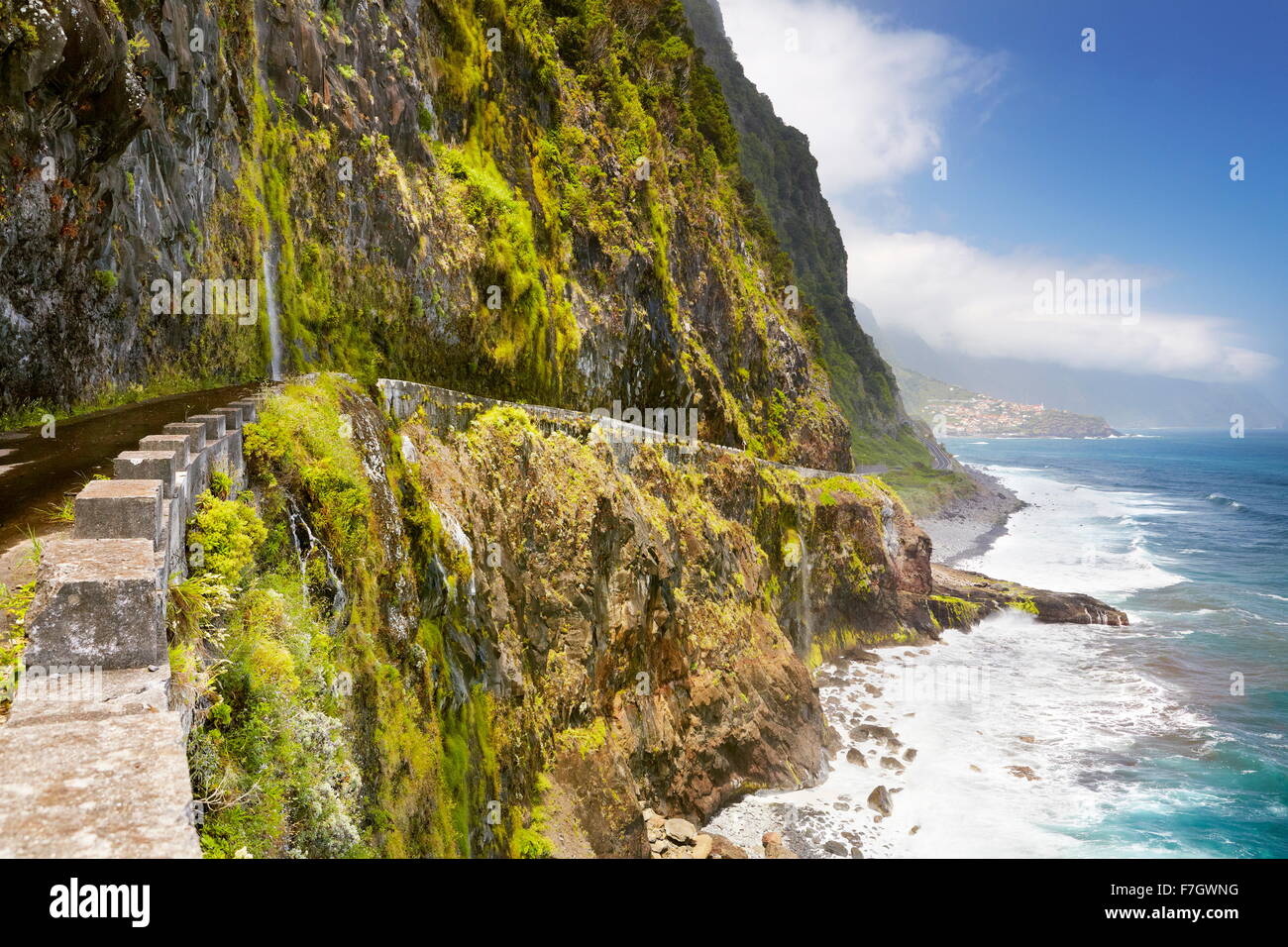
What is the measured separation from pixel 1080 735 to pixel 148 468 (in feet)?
112

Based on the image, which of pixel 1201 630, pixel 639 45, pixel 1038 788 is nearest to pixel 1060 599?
pixel 1201 630

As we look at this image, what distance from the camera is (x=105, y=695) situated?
13.6 feet

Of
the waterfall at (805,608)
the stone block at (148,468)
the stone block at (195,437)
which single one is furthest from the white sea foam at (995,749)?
the stone block at (148,468)

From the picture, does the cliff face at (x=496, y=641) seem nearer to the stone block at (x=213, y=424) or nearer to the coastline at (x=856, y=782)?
the coastline at (x=856, y=782)

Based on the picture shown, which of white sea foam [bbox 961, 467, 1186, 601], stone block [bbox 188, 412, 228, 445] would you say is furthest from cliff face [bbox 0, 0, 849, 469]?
white sea foam [bbox 961, 467, 1186, 601]

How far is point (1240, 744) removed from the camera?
94.1 ft

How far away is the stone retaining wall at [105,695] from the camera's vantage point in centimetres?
304

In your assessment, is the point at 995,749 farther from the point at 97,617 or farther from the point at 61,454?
the point at 97,617

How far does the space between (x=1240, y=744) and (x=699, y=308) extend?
101ft

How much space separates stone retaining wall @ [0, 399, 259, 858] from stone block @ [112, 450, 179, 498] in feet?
0.04

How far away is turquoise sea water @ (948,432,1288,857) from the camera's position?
76.3ft

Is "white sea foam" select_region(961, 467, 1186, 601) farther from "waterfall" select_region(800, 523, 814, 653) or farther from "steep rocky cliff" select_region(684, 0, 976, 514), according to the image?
"waterfall" select_region(800, 523, 814, 653)

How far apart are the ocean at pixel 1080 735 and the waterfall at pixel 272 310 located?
60.8 ft
